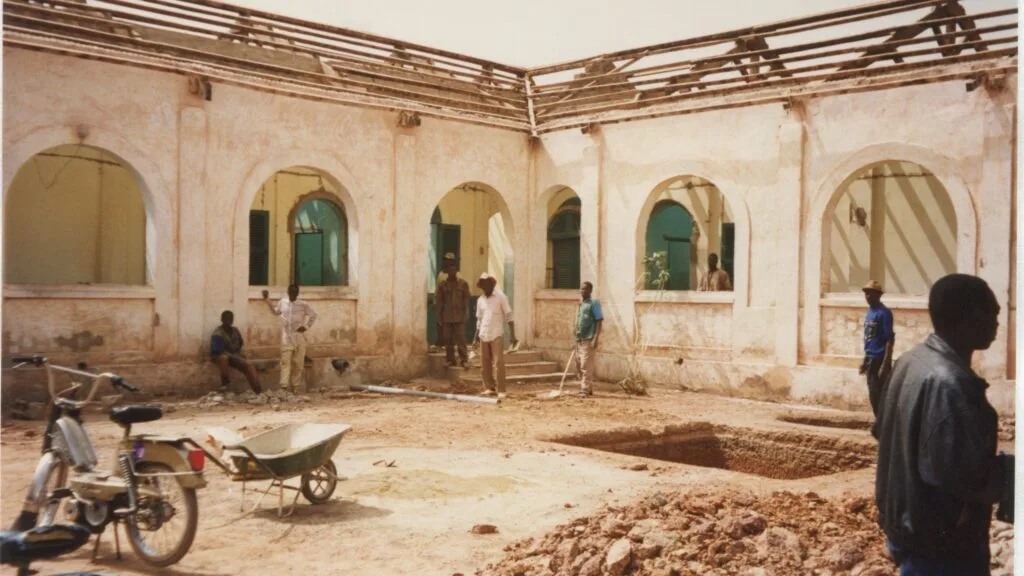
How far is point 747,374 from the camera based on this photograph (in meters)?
13.4

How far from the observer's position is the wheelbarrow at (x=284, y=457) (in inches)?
230

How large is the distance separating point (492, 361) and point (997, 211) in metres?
A: 7.40

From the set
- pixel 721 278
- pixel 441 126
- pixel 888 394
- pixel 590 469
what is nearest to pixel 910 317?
pixel 721 278

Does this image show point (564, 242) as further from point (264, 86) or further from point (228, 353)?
point (228, 353)

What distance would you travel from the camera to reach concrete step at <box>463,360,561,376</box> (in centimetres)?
1498

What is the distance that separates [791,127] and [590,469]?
7432 mm

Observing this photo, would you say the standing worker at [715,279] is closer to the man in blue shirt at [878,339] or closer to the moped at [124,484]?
the man in blue shirt at [878,339]

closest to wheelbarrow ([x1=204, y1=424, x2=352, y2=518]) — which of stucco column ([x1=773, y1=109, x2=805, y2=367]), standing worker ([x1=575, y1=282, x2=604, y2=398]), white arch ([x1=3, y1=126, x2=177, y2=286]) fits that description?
white arch ([x1=3, y1=126, x2=177, y2=286])

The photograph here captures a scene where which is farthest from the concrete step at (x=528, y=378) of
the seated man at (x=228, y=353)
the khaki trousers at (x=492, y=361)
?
the seated man at (x=228, y=353)

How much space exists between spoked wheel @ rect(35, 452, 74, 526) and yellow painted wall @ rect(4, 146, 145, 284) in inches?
388

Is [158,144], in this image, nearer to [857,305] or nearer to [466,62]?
[466,62]

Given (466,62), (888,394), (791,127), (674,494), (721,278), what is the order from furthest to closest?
1. (466,62)
2. (721,278)
3. (791,127)
4. (674,494)
5. (888,394)

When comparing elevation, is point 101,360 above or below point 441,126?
below

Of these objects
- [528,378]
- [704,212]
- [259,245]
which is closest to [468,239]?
[259,245]
